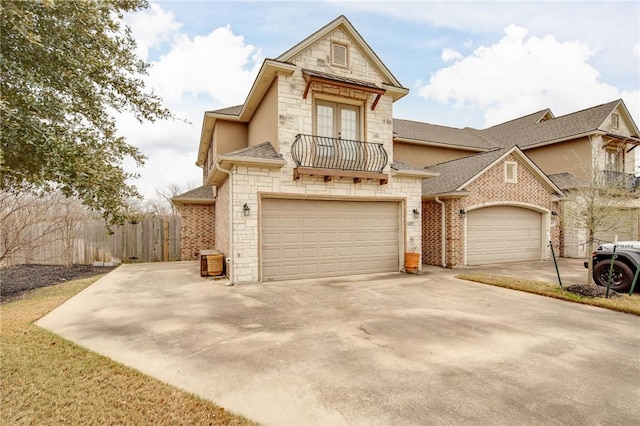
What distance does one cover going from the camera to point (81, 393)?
3.00m

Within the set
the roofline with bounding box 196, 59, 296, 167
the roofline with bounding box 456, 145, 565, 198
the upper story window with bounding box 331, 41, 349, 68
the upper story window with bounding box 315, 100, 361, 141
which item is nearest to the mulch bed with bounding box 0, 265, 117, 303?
the roofline with bounding box 196, 59, 296, 167

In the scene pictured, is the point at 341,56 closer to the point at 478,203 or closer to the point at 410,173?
the point at 410,173

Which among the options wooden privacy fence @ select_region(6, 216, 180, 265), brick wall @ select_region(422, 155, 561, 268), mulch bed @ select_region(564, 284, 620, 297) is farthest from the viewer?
wooden privacy fence @ select_region(6, 216, 180, 265)

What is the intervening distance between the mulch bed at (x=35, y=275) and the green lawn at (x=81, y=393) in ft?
16.5

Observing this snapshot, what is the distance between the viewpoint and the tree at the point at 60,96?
2805 mm

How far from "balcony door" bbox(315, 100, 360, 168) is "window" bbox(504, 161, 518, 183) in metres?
6.78

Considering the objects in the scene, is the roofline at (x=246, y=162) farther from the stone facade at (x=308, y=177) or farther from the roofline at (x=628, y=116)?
the roofline at (x=628, y=116)

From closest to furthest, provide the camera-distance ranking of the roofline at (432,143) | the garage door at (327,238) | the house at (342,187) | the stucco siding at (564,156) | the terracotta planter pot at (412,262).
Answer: the house at (342,187) < the garage door at (327,238) < the terracotta planter pot at (412,262) < the roofline at (432,143) < the stucco siding at (564,156)

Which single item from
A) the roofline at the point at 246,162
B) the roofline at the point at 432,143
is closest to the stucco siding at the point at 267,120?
the roofline at the point at 246,162

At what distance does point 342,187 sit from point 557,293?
6.18 metres

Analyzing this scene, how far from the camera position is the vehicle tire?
24.0 ft

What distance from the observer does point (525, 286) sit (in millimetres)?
7965

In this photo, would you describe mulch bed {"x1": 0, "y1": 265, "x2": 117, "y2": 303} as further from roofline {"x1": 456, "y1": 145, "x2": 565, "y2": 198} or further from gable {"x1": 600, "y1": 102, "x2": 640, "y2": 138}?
gable {"x1": 600, "y1": 102, "x2": 640, "y2": 138}

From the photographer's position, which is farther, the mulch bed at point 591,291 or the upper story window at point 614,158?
the upper story window at point 614,158
